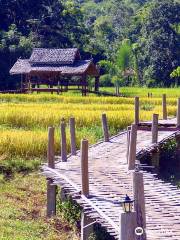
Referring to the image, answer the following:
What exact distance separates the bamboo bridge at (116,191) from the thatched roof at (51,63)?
24.5 meters

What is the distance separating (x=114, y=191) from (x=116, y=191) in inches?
1.0

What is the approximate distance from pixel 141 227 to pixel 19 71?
109 ft

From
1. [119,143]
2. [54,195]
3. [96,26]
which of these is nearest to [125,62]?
[96,26]

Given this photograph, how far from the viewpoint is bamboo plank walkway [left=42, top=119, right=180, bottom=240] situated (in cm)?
704

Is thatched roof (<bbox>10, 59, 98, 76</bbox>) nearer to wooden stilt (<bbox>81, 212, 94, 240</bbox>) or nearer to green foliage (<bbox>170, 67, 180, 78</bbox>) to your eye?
green foliage (<bbox>170, 67, 180, 78</bbox>)

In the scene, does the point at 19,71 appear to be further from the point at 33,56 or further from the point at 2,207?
the point at 2,207

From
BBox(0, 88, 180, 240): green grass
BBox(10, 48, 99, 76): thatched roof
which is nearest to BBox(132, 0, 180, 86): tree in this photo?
BBox(10, 48, 99, 76): thatched roof

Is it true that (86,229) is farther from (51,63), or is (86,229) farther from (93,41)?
(93,41)

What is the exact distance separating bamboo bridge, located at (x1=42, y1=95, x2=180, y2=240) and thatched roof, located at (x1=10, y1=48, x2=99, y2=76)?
24.5 metres

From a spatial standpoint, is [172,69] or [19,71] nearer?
[19,71]

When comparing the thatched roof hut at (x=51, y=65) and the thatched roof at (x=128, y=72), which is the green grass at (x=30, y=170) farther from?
the thatched roof at (x=128, y=72)

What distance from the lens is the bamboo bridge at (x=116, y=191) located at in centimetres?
602

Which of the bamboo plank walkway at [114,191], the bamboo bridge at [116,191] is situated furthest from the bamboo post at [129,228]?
the bamboo plank walkway at [114,191]

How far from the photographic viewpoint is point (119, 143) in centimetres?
1376
